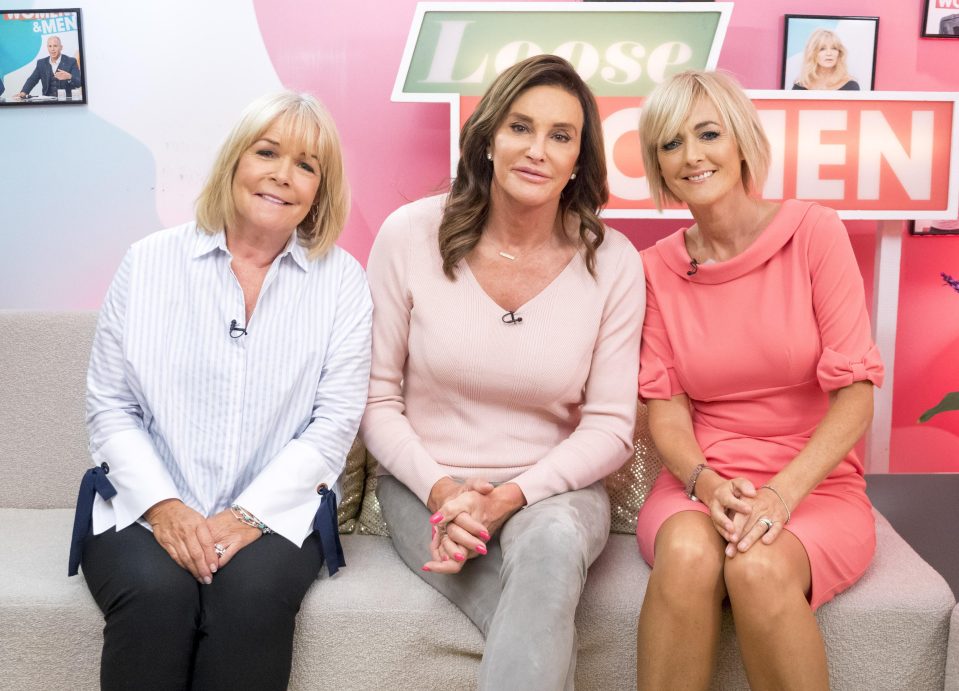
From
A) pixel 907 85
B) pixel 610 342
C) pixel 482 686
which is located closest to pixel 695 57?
pixel 907 85

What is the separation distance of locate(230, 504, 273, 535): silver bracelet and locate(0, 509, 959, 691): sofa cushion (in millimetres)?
166

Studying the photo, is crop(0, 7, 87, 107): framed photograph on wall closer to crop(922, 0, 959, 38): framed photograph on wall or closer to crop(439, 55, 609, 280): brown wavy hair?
crop(439, 55, 609, 280): brown wavy hair

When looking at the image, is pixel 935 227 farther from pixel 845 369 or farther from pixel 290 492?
pixel 290 492

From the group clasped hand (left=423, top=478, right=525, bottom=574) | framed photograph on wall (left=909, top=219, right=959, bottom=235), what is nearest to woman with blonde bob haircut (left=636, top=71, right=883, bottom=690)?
clasped hand (left=423, top=478, right=525, bottom=574)

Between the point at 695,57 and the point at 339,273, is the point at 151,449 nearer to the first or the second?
the point at 339,273

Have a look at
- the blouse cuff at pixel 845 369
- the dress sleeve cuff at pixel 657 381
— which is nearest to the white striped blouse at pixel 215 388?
the dress sleeve cuff at pixel 657 381

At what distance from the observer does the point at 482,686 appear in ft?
4.75

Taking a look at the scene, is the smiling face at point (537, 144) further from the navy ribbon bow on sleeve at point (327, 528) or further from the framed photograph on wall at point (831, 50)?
the framed photograph on wall at point (831, 50)

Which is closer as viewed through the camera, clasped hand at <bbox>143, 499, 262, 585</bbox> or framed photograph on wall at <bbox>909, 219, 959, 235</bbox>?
clasped hand at <bbox>143, 499, 262, 585</bbox>

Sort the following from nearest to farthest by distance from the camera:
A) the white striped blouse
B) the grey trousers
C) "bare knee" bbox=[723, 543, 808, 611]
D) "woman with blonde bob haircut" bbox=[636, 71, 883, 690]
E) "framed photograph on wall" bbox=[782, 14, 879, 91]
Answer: the grey trousers
"bare knee" bbox=[723, 543, 808, 611]
"woman with blonde bob haircut" bbox=[636, 71, 883, 690]
the white striped blouse
"framed photograph on wall" bbox=[782, 14, 879, 91]

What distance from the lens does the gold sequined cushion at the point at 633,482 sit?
2.13m

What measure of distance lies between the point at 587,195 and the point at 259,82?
1.43 meters

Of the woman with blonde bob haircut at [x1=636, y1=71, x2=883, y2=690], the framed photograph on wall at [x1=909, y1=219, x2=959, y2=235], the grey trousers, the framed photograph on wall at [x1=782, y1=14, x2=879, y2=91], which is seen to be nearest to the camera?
the grey trousers

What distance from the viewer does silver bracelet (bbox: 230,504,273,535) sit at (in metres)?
1.73
